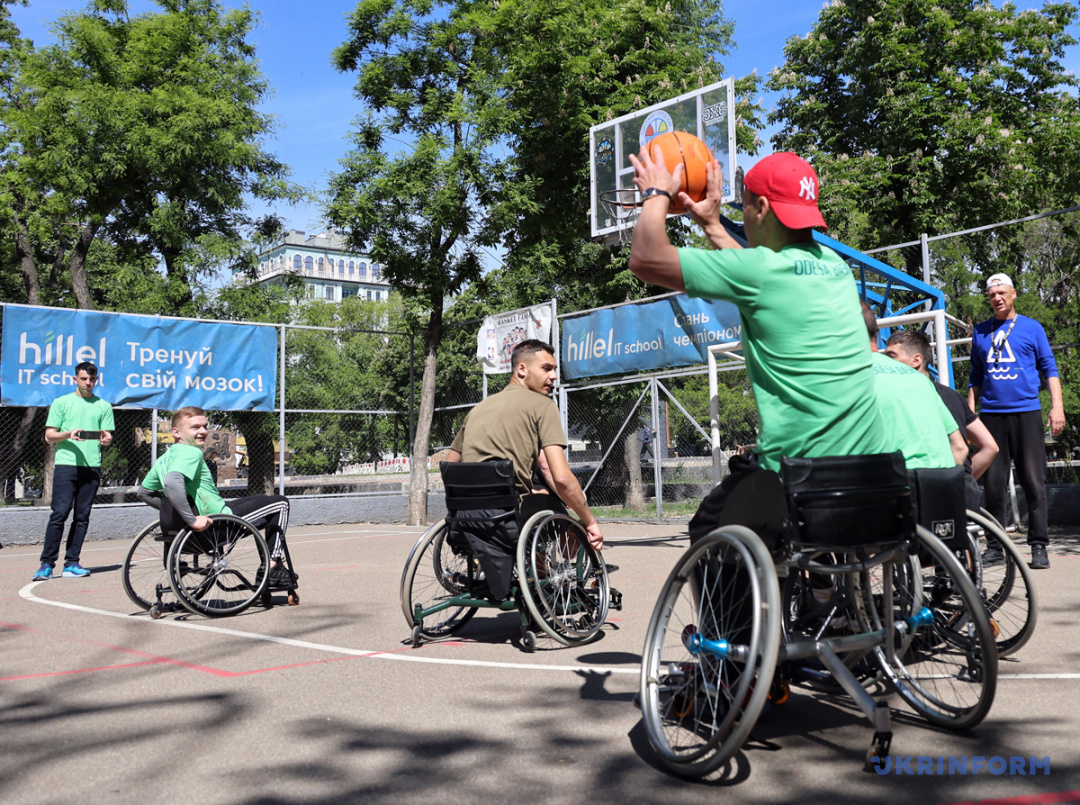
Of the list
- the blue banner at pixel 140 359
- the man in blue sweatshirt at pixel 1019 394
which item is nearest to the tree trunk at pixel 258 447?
the blue banner at pixel 140 359

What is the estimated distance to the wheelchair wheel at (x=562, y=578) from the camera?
15.5 feet

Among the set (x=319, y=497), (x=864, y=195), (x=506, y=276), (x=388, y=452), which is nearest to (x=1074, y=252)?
(x=864, y=195)

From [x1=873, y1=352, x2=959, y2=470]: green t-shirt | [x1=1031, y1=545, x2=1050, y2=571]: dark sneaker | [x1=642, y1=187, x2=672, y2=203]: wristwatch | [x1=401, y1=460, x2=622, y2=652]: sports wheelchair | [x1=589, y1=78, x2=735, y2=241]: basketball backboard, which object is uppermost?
[x1=589, y1=78, x2=735, y2=241]: basketball backboard

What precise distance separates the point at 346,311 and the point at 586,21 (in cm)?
4728

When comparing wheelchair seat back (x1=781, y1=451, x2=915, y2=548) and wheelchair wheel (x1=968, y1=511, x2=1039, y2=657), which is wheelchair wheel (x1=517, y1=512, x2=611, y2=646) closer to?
wheelchair wheel (x1=968, y1=511, x2=1039, y2=657)

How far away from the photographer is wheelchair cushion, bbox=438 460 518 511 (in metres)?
4.79

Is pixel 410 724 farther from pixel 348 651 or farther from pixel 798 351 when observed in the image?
pixel 798 351

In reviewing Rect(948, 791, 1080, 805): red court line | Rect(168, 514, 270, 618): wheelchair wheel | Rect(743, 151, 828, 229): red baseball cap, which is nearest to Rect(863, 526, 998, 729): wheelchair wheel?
Rect(948, 791, 1080, 805): red court line

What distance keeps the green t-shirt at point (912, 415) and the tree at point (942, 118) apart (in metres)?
20.7

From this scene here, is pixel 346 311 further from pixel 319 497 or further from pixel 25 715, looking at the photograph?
pixel 25 715

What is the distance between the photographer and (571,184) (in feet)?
64.6

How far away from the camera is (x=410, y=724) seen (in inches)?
134

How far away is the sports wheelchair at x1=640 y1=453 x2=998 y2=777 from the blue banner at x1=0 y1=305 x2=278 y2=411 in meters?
12.6

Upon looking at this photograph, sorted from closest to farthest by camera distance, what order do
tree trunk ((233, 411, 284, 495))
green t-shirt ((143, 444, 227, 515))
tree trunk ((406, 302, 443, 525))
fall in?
green t-shirt ((143, 444, 227, 515))
tree trunk ((406, 302, 443, 525))
tree trunk ((233, 411, 284, 495))
